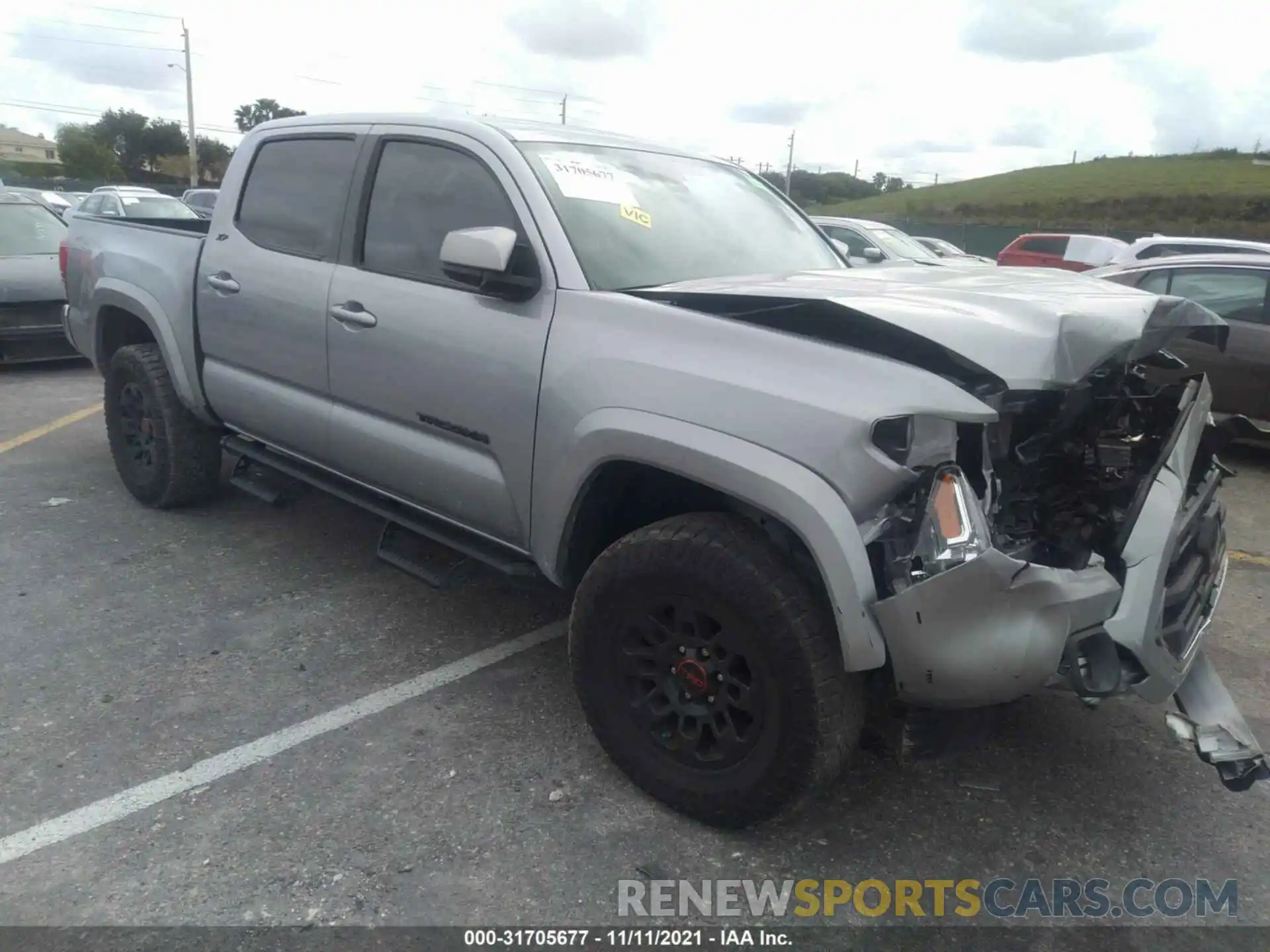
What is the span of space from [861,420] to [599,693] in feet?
3.83

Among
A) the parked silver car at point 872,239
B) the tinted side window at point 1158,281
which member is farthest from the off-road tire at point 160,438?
the parked silver car at point 872,239

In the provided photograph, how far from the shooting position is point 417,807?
9.44 ft

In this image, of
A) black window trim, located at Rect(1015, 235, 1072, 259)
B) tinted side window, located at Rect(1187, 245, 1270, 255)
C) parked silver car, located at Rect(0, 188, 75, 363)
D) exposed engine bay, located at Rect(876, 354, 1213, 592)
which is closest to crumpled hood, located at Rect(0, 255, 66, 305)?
parked silver car, located at Rect(0, 188, 75, 363)

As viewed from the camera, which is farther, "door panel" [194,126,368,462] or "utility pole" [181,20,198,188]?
"utility pole" [181,20,198,188]

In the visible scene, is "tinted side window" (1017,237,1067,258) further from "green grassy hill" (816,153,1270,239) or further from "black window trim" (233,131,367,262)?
"green grassy hill" (816,153,1270,239)

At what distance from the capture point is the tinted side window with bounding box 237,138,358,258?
3.95 metres

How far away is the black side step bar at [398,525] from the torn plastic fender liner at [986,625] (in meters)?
1.41

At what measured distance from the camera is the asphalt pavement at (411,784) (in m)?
2.57

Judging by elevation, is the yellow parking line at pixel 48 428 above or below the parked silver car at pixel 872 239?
below

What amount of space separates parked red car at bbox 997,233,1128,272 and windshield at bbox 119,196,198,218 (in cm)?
1339

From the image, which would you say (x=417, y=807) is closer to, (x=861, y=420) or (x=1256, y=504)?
(x=861, y=420)

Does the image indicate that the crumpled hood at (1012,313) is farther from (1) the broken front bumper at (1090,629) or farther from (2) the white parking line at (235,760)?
(2) the white parking line at (235,760)

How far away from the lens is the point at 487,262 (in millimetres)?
2949

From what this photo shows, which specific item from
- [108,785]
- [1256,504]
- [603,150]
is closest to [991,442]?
[603,150]
